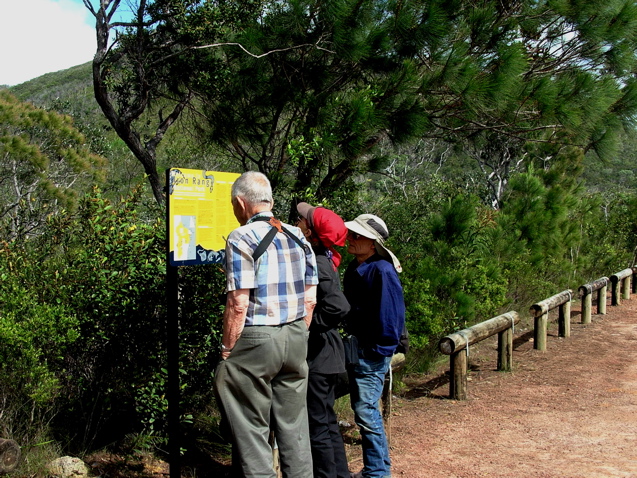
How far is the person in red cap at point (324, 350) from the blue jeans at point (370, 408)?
245 mm

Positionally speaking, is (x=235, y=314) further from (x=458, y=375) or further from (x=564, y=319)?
(x=564, y=319)

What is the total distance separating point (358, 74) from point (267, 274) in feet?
13.3

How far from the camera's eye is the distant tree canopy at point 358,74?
593 cm

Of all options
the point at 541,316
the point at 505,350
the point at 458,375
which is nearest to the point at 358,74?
the point at 458,375

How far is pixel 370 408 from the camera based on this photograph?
3.67m

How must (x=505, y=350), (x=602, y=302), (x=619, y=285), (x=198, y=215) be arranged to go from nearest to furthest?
(x=198, y=215) < (x=505, y=350) < (x=602, y=302) < (x=619, y=285)

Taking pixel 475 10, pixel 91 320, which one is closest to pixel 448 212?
Answer: pixel 475 10

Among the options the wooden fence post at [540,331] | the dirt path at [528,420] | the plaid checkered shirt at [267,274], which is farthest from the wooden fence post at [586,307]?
the plaid checkered shirt at [267,274]

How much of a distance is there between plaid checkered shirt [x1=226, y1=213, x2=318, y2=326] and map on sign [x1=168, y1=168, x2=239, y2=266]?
1.80ft

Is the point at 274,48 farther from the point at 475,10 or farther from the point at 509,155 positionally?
the point at 509,155

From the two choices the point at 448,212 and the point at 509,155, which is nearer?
the point at 448,212

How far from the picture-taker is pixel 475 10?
6168 millimetres

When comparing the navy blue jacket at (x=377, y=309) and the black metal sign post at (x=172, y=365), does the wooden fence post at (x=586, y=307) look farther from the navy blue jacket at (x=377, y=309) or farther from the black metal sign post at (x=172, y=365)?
the black metal sign post at (x=172, y=365)

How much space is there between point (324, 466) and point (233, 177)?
1.66m
